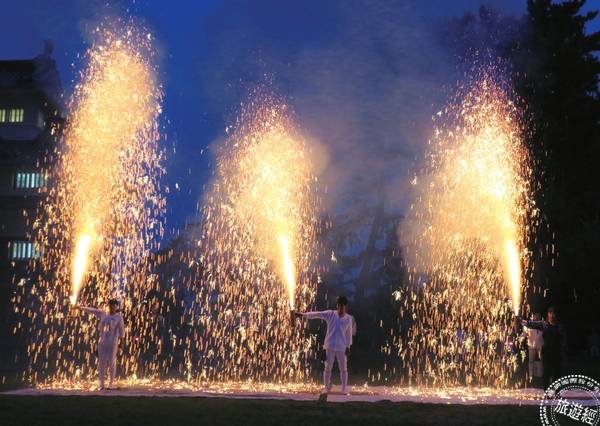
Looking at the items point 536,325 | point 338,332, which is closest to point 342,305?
point 338,332

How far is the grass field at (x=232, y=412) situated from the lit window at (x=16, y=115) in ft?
91.3

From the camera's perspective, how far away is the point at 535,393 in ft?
38.3

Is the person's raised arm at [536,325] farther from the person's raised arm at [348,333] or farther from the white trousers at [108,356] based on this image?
the white trousers at [108,356]

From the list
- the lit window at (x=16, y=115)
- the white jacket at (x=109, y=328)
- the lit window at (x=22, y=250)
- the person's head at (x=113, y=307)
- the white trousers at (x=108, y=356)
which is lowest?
the white trousers at (x=108, y=356)

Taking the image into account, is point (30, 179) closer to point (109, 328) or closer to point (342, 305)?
point (109, 328)

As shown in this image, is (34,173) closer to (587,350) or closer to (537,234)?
(537,234)

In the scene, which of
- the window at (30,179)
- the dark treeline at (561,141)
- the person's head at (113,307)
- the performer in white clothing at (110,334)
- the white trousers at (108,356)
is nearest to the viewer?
the white trousers at (108,356)

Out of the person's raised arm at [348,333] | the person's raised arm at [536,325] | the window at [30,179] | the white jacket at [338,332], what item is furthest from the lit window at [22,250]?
the person's raised arm at [536,325]

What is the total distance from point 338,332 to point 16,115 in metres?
28.6

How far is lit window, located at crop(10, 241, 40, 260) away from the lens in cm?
2909

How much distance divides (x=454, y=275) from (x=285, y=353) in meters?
7.43

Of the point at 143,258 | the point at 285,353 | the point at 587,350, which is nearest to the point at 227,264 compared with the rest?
the point at 143,258

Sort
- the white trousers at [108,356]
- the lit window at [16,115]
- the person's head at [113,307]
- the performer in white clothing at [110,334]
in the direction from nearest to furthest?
1. the white trousers at [108,356]
2. the performer in white clothing at [110,334]
3. the person's head at [113,307]
4. the lit window at [16,115]

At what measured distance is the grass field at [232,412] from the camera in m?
8.08
